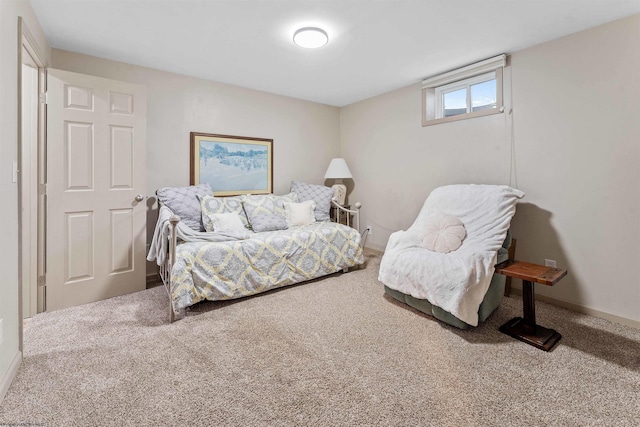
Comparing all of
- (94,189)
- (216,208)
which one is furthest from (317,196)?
(94,189)

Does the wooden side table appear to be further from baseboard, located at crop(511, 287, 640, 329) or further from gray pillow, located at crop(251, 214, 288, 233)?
gray pillow, located at crop(251, 214, 288, 233)

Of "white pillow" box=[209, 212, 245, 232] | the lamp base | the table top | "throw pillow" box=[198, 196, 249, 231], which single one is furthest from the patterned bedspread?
the table top

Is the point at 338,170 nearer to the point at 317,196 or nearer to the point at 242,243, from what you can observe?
the point at 317,196

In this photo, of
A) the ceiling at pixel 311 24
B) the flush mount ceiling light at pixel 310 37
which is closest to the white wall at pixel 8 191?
the ceiling at pixel 311 24

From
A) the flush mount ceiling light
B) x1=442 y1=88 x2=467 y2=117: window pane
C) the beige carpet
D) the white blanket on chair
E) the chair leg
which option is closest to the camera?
the beige carpet

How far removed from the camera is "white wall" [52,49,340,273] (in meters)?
3.09

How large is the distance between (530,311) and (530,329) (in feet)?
0.39

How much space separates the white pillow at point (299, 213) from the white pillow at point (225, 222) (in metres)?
0.63

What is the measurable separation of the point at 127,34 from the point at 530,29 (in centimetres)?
318

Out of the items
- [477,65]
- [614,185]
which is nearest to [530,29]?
[477,65]

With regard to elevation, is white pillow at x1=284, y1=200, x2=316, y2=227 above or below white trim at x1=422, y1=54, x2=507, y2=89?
below

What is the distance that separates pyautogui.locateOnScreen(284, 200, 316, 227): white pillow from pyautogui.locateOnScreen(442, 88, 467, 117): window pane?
191 cm

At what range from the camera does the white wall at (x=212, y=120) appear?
3.09 m

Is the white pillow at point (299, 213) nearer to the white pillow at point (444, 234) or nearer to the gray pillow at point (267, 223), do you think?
the gray pillow at point (267, 223)
